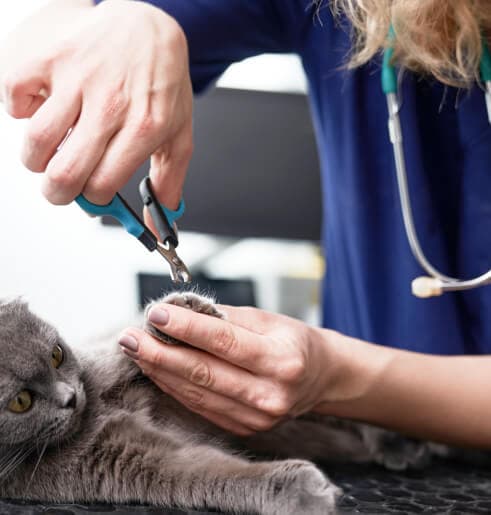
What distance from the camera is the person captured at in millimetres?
776

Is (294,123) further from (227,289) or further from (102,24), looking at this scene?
(102,24)

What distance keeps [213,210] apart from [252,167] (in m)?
0.13

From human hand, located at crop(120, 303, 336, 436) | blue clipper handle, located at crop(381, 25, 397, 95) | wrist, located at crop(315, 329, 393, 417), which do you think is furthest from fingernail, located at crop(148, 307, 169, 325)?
blue clipper handle, located at crop(381, 25, 397, 95)

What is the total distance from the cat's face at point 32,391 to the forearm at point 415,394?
0.32 meters

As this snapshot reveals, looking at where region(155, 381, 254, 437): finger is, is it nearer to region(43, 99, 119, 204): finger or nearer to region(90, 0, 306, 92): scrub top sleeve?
region(43, 99, 119, 204): finger

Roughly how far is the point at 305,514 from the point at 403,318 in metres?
0.58

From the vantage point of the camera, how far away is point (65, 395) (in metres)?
0.77

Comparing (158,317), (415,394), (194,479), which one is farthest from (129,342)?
(415,394)

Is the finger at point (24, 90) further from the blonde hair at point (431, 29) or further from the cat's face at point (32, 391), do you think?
the blonde hair at point (431, 29)

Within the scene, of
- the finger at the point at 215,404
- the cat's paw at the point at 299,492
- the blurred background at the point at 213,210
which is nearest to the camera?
the cat's paw at the point at 299,492

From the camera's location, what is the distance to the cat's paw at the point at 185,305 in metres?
0.79

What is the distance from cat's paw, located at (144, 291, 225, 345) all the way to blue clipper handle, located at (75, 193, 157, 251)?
0.20 feet

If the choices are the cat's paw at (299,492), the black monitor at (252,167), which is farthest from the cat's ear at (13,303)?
the black monitor at (252,167)

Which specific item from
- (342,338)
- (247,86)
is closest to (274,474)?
(342,338)
